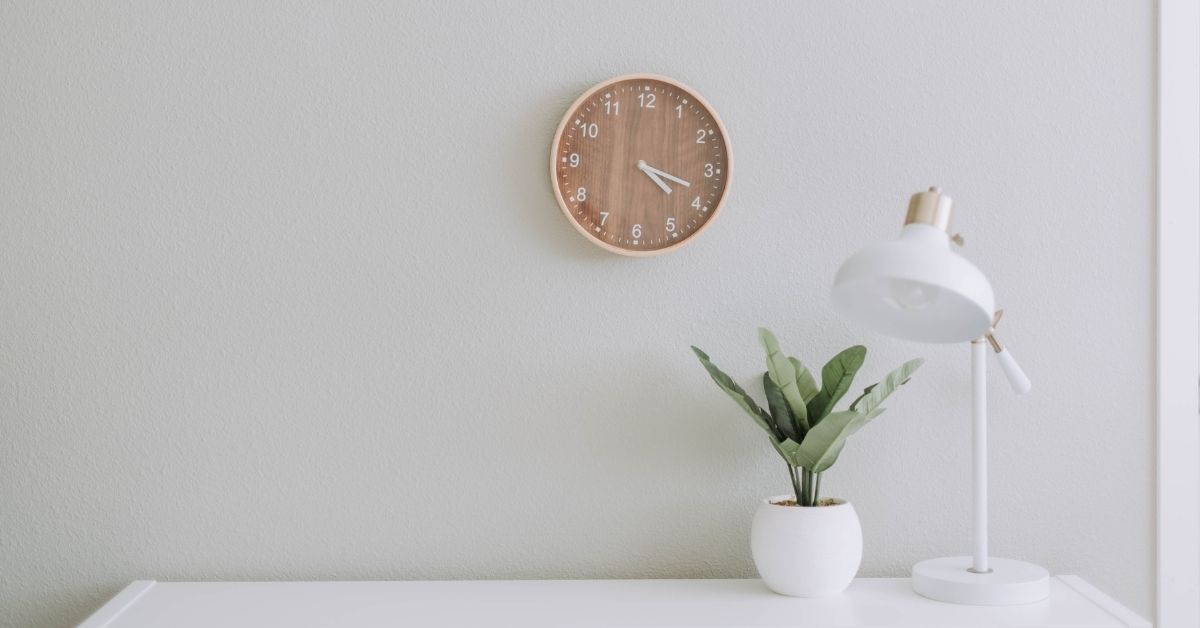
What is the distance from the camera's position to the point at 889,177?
1.55m

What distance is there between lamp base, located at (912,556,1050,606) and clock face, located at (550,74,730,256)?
0.61m

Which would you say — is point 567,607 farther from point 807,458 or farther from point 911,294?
point 911,294

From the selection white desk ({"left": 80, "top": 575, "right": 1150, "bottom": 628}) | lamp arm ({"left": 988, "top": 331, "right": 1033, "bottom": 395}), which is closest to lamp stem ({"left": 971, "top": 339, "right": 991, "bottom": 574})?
lamp arm ({"left": 988, "top": 331, "right": 1033, "bottom": 395})

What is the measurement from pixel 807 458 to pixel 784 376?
12cm

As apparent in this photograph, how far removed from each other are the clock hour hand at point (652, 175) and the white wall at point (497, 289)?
4.4 inches

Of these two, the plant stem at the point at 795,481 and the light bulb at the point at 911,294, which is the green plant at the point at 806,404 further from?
the light bulb at the point at 911,294

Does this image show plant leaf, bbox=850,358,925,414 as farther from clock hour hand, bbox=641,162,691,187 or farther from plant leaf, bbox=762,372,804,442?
clock hour hand, bbox=641,162,691,187

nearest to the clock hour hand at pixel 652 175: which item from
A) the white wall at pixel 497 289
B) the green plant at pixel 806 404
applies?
the white wall at pixel 497 289

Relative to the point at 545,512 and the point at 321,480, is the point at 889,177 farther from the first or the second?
the point at 321,480

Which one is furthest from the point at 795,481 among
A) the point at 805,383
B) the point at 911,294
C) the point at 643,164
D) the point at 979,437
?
the point at 643,164

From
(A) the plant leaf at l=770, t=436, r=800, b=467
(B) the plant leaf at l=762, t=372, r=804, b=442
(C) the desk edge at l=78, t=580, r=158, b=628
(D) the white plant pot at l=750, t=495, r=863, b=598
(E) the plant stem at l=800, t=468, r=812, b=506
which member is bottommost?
(C) the desk edge at l=78, t=580, r=158, b=628

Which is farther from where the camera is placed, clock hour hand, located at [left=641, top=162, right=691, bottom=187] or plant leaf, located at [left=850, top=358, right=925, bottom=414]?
clock hour hand, located at [left=641, top=162, right=691, bottom=187]

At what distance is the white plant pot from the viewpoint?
1.36 metres

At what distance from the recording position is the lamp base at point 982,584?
134 centimetres
